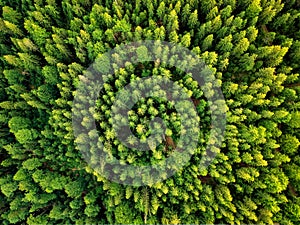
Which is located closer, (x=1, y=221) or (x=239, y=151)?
(x=239, y=151)

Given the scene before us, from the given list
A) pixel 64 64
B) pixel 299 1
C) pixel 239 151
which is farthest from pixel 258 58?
pixel 64 64

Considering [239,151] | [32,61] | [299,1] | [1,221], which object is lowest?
[1,221]

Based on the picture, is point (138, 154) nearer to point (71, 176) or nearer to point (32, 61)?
point (71, 176)

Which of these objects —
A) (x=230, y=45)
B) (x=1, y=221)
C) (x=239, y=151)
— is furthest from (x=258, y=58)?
(x=1, y=221)

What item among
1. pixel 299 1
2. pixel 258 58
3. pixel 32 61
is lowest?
pixel 32 61

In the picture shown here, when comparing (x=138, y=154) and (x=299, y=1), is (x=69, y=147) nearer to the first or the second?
(x=138, y=154)

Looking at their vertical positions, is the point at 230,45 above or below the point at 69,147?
above
